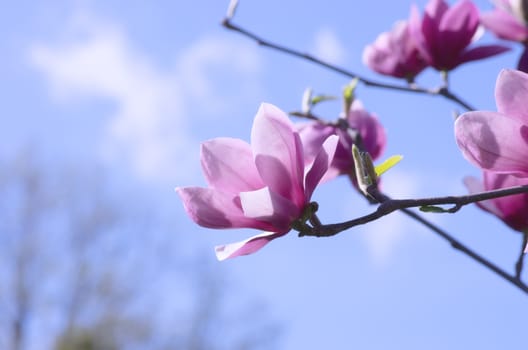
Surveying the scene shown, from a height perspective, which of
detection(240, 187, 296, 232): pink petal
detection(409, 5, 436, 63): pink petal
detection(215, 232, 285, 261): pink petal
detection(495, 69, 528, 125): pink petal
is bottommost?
detection(215, 232, 285, 261): pink petal

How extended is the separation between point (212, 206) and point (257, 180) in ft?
0.11

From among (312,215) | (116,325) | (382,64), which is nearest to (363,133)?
(382,64)

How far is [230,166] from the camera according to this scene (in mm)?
477

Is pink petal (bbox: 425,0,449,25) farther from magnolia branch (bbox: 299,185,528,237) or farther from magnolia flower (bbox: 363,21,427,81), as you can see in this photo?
magnolia branch (bbox: 299,185,528,237)

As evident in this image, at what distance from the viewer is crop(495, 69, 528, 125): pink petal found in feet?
1.35

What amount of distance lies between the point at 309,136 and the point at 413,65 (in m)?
0.16

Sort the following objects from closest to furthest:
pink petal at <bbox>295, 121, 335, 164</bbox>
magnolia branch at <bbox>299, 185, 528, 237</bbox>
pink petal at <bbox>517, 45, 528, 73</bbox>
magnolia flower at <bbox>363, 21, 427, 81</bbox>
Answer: magnolia branch at <bbox>299, 185, 528, 237</bbox>, pink petal at <bbox>517, 45, 528, 73</bbox>, pink petal at <bbox>295, 121, 335, 164</bbox>, magnolia flower at <bbox>363, 21, 427, 81</bbox>

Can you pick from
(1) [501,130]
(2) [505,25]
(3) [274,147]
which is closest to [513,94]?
(1) [501,130]

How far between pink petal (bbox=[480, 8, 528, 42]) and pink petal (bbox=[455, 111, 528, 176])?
0.99 ft

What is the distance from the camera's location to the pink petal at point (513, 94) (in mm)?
412

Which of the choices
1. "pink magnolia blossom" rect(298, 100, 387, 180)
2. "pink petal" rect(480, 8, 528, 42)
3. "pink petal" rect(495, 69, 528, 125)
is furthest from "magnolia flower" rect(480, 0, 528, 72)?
"pink petal" rect(495, 69, 528, 125)

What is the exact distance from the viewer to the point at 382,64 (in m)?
0.85

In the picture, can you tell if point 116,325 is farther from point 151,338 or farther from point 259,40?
point 259,40

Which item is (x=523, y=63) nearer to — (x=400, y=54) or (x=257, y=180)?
(x=257, y=180)
